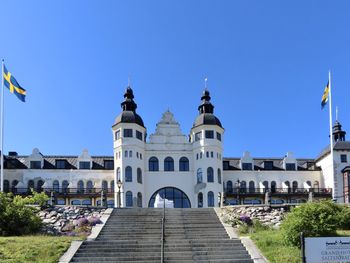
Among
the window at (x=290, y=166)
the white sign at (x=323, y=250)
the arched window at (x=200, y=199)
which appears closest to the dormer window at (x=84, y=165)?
the arched window at (x=200, y=199)

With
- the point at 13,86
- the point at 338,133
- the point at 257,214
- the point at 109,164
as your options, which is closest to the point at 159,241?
the point at 257,214

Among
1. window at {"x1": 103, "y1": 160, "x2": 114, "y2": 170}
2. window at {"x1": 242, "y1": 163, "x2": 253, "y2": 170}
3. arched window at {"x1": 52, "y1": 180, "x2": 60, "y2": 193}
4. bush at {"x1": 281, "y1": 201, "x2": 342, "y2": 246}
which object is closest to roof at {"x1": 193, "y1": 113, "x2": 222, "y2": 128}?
window at {"x1": 242, "y1": 163, "x2": 253, "y2": 170}

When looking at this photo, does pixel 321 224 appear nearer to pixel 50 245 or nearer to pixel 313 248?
pixel 313 248

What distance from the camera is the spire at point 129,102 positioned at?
183ft

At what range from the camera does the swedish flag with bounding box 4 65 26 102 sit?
40.3 m

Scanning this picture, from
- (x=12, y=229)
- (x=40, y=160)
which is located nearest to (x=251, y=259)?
(x=12, y=229)

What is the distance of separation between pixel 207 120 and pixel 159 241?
31.9 metres

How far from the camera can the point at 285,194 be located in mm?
57312

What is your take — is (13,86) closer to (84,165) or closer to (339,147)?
(84,165)

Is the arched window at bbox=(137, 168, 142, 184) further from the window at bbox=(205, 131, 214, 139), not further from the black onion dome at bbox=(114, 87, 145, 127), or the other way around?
the window at bbox=(205, 131, 214, 139)

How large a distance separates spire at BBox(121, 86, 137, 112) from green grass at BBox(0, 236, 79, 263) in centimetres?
3307

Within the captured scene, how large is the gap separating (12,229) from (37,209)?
3924mm

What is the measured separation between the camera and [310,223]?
72.4 feet

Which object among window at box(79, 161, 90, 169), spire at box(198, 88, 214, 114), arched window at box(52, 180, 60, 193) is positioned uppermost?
spire at box(198, 88, 214, 114)
